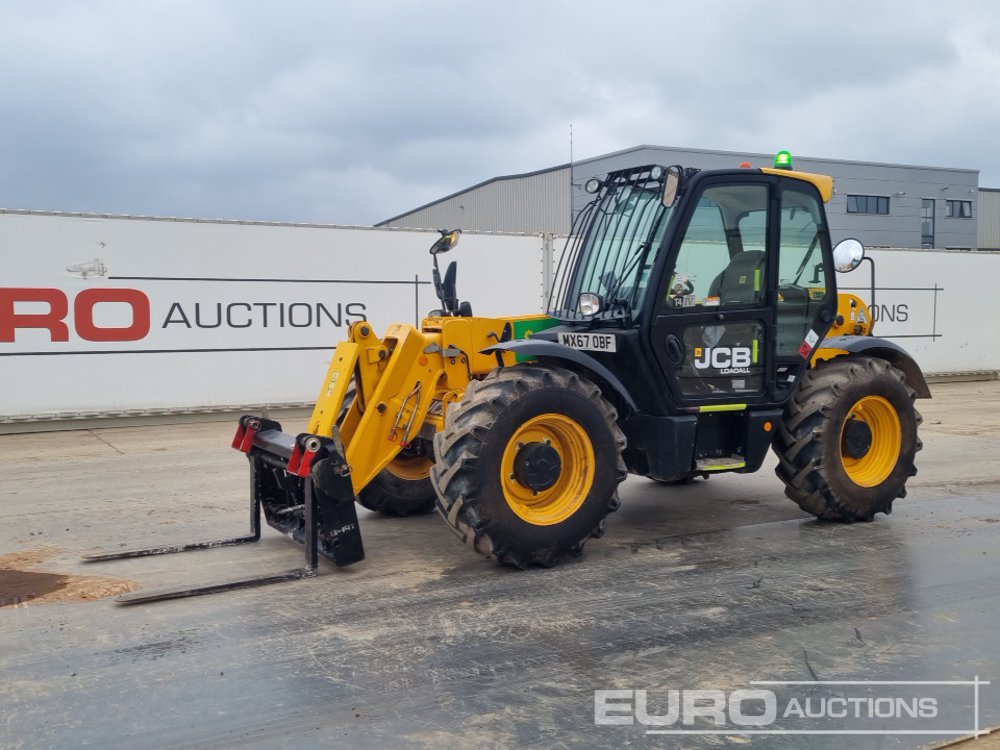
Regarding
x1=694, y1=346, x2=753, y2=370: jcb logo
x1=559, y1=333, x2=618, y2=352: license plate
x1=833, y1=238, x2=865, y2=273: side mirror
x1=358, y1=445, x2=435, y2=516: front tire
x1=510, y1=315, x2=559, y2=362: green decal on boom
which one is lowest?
x1=358, y1=445, x2=435, y2=516: front tire

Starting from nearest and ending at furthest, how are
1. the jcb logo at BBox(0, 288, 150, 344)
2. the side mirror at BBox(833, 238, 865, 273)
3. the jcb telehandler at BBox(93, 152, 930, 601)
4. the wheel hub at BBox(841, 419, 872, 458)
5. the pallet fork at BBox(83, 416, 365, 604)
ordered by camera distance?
1. the pallet fork at BBox(83, 416, 365, 604)
2. the jcb telehandler at BBox(93, 152, 930, 601)
3. the wheel hub at BBox(841, 419, 872, 458)
4. the side mirror at BBox(833, 238, 865, 273)
5. the jcb logo at BBox(0, 288, 150, 344)

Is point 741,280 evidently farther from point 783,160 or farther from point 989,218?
point 989,218

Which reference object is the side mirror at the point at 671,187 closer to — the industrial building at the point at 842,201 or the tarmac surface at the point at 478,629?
the tarmac surface at the point at 478,629

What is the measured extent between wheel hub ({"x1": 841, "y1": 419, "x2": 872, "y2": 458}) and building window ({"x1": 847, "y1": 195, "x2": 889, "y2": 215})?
34845 mm

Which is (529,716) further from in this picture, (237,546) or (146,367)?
(146,367)

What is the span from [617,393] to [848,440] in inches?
76.7

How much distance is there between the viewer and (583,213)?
7.21 m

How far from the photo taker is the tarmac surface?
151 inches

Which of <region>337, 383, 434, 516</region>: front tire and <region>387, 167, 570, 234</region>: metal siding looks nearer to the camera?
Result: <region>337, 383, 434, 516</region>: front tire

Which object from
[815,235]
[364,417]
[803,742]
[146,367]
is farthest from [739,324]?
[146,367]

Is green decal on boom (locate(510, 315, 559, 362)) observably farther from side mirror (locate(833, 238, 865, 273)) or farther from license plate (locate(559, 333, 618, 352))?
side mirror (locate(833, 238, 865, 273))

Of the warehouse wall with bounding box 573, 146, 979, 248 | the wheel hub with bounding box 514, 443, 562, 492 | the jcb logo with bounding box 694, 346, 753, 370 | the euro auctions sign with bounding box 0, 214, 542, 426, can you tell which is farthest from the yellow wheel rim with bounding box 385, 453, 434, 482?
the warehouse wall with bounding box 573, 146, 979, 248

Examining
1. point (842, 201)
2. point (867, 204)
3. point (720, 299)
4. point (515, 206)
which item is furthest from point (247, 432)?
point (867, 204)

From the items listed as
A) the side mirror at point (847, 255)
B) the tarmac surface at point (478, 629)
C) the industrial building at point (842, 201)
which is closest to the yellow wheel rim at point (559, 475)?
the tarmac surface at point (478, 629)
